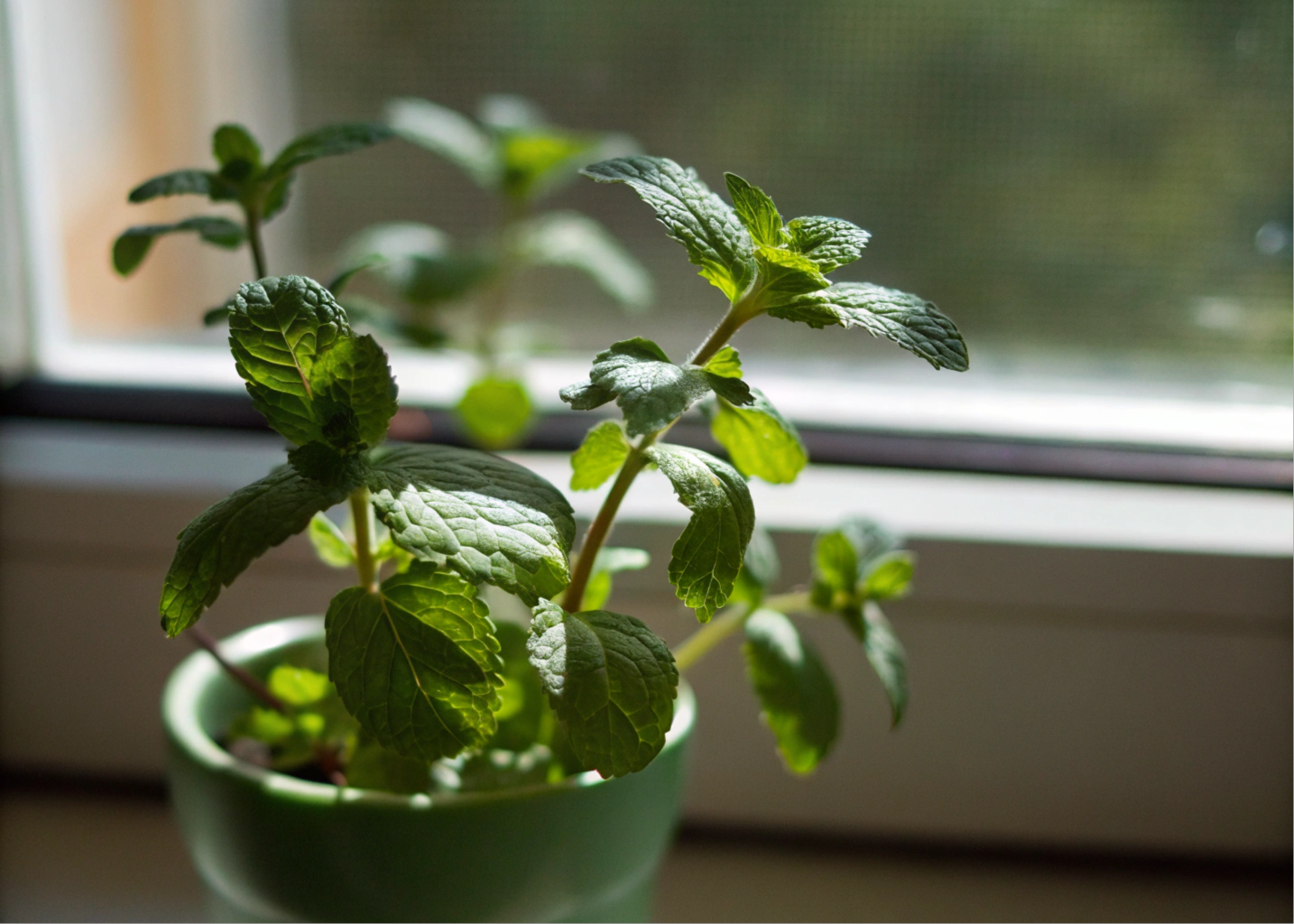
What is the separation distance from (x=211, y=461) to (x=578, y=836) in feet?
1.37

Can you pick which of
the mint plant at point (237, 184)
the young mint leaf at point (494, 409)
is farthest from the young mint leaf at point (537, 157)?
the mint plant at point (237, 184)

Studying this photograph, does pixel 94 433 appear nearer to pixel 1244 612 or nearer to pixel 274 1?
pixel 274 1

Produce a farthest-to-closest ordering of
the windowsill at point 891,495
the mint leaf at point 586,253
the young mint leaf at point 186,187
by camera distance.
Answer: the mint leaf at point 586,253 → the windowsill at point 891,495 → the young mint leaf at point 186,187

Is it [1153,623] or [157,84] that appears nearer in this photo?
[1153,623]

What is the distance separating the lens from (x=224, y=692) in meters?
0.53

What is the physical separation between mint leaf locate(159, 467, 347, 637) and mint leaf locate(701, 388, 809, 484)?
18 cm

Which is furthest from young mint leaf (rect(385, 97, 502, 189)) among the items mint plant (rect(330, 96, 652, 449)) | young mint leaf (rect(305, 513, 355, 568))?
young mint leaf (rect(305, 513, 355, 568))

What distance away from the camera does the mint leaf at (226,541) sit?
341 mm

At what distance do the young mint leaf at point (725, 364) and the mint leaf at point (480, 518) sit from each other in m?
0.07

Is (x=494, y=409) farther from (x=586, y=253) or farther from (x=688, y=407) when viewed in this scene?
(x=688, y=407)

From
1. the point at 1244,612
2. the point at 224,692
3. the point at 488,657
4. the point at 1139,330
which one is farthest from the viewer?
the point at 1139,330

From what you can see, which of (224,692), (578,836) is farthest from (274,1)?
(578,836)

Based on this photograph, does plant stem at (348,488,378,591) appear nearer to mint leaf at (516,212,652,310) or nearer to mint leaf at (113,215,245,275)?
mint leaf at (113,215,245,275)

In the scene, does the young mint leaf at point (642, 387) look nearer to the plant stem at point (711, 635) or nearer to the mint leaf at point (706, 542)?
the mint leaf at point (706, 542)
